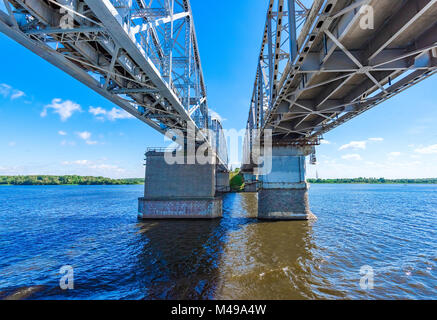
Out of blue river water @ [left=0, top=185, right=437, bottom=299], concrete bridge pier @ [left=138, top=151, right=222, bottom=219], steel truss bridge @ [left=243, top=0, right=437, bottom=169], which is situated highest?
steel truss bridge @ [left=243, top=0, right=437, bottom=169]

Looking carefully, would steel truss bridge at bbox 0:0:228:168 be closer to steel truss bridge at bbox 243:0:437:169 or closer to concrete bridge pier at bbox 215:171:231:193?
steel truss bridge at bbox 243:0:437:169

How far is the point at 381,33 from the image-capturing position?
7.20 metres

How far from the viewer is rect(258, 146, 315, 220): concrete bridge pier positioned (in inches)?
838

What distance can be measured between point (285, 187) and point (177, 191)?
13.2 m

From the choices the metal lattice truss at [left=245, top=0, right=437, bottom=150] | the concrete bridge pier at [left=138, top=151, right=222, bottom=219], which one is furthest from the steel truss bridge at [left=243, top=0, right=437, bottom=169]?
the concrete bridge pier at [left=138, top=151, right=222, bottom=219]

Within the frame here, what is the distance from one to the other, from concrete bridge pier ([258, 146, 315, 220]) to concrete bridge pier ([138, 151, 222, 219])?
6.56m

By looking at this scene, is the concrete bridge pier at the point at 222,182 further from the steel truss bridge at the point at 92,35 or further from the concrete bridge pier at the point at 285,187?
the steel truss bridge at the point at 92,35

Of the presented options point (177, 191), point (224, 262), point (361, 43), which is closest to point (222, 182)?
point (177, 191)

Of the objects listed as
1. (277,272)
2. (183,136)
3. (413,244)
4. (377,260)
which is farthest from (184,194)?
(413,244)

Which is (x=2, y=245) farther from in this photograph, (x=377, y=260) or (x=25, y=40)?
(x=377, y=260)

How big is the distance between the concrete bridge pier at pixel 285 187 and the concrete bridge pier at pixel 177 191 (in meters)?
6.56

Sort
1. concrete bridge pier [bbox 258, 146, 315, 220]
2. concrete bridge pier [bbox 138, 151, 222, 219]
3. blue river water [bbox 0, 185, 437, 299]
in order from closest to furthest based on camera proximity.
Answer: blue river water [bbox 0, 185, 437, 299], concrete bridge pier [bbox 258, 146, 315, 220], concrete bridge pier [bbox 138, 151, 222, 219]

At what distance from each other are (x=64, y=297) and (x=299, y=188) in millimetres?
20725

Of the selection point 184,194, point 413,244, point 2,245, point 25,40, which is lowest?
point 2,245
